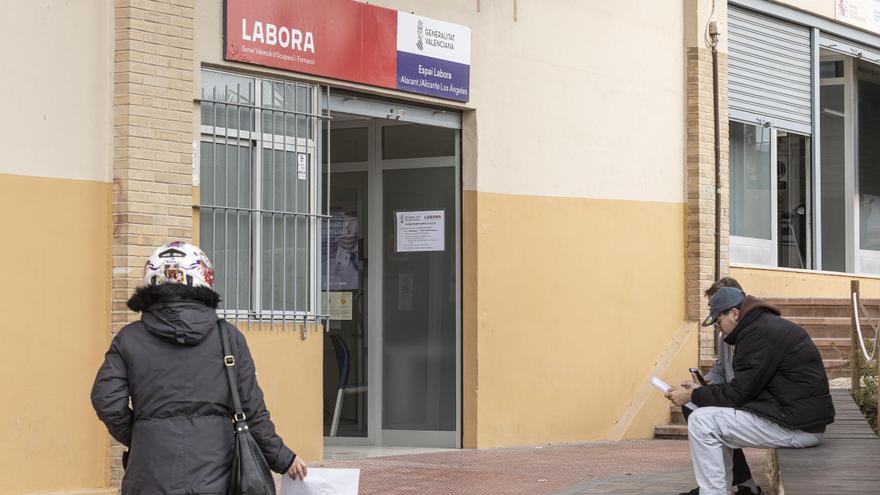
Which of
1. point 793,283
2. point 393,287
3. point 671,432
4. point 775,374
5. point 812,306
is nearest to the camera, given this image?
point 775,374

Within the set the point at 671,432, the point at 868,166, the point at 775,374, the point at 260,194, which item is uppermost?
the point at 868,166

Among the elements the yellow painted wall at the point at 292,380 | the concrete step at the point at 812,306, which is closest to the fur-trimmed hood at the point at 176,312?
the yellow painted wall at the point at 292,380

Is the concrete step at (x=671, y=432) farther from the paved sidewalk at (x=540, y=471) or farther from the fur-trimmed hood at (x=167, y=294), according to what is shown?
the fur-trimmed hood at (x=167, y=294)

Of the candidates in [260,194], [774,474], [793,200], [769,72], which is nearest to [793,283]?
[793,200]

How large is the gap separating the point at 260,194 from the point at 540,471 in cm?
320

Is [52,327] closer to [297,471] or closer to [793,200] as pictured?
[297,471]

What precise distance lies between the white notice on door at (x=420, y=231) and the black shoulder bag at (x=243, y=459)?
8357 millimetres

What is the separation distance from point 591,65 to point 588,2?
0.64 m

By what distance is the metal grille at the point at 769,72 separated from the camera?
16.8 meters

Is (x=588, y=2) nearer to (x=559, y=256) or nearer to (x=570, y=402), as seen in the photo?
(x=559, y=256)

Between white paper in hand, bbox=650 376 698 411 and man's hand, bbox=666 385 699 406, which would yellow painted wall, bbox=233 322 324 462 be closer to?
white paper in hand, bbox=650 376 698 411

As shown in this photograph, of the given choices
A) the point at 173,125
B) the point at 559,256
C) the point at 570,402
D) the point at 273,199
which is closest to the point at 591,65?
the point at 559,256

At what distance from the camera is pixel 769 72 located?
17.5m

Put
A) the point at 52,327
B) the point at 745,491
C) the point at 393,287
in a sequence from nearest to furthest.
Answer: the point at 745,491 < the point at 52,327 < the point at 393,287
